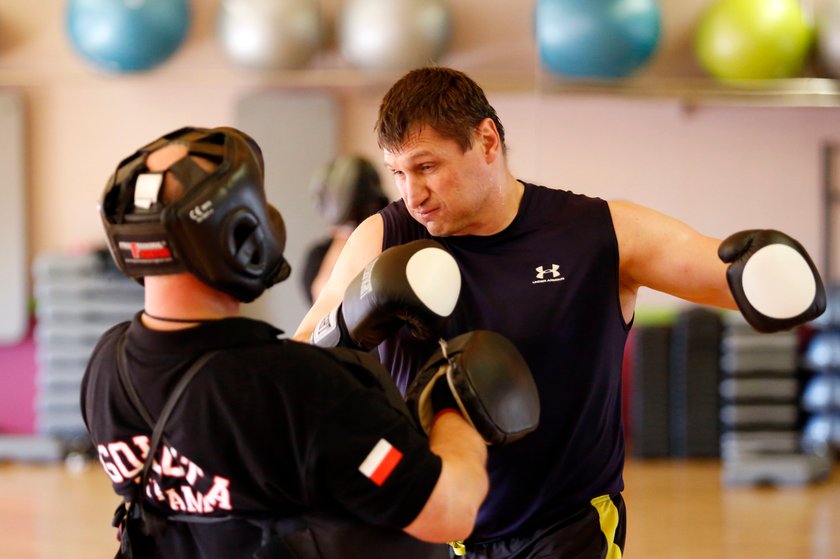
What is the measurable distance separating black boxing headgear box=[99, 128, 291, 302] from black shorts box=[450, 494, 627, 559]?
84 centimetres

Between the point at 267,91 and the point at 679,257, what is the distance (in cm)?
467

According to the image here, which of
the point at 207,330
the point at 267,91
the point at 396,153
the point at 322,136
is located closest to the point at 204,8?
the point at 267,91

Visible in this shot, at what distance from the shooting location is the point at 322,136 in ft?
21.0

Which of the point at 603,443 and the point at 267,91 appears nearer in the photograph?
the point at 603,443

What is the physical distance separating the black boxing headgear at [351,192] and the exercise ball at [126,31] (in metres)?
2.24

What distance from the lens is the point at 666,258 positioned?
2.07 metres

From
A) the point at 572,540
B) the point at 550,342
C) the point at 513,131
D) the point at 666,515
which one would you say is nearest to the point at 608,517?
the point at 572,540

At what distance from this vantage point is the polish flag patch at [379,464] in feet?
4.52

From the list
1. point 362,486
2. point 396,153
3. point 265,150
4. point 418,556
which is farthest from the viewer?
point 265,150

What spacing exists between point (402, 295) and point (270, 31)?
14.3ft

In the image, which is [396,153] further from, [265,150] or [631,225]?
[265,150]

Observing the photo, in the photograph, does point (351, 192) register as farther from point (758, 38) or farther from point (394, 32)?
point (758, 38)

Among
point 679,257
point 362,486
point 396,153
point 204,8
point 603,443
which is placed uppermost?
point 204,8

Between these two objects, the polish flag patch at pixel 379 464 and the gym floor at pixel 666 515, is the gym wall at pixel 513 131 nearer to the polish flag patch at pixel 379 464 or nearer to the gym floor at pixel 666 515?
the gym floor at pixel 666 515
